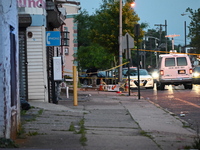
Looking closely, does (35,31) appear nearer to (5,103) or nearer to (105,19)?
(5,103)

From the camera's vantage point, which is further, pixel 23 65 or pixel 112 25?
pixel 112 25

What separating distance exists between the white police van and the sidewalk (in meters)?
16.8

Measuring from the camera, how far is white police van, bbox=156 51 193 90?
30594 millimetres

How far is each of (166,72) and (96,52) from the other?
707 centimetres

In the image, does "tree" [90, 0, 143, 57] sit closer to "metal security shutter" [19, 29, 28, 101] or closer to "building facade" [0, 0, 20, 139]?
"metal security shutter" [19, 29, 28, 101]

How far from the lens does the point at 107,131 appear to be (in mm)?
9898

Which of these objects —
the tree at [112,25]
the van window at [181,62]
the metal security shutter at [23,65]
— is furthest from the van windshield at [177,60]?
the metal security shutter at [23,65]

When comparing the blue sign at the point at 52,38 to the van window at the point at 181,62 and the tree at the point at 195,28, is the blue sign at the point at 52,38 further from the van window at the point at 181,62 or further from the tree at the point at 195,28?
the tree at the point at 195,28

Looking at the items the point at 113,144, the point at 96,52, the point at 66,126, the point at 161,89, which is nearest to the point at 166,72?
the point at 161,89

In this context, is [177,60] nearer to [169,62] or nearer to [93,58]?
[169,62]

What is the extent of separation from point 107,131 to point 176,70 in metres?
21.3

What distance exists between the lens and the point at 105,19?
46.5 m

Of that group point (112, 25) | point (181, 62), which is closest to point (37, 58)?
point (181, 62)

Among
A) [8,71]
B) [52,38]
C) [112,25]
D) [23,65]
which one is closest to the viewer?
[8,71]
